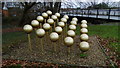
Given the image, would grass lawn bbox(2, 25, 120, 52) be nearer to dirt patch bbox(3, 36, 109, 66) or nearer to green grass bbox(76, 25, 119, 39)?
green grass bbox(76, 25, 119, 39)

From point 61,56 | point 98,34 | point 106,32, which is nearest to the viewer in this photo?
point 61,56

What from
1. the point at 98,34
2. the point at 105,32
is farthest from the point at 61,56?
the point at 105,32

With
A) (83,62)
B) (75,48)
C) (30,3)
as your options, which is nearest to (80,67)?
(83,62)

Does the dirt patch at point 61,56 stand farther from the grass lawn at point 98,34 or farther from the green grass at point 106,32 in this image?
the green grass at point 106,32

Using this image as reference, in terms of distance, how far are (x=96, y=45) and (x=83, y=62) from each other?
78.7 inches

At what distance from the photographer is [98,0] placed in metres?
19.9

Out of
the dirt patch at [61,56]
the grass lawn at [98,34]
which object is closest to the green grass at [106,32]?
the grass lawn at [98,34]

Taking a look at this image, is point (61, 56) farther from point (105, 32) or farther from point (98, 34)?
point (105, 32)

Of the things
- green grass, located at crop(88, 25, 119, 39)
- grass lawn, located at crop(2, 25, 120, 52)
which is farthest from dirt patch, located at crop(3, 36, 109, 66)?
green grass, located at crop(88, 25, 119, 39)

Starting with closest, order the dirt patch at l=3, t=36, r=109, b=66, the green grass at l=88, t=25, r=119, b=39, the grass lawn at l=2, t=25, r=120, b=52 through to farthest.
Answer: the dirt patch at l=3, t=36, r=109, b=66, the grass lawn at l=2, t=25, r=120, b=52, the green grass at l=88, t=25, r=119, b=39

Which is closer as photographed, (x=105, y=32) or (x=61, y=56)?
(x=61, y=56)

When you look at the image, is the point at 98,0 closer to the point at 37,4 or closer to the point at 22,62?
the point at 37,4

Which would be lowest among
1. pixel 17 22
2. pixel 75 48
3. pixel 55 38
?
pixel 17 22

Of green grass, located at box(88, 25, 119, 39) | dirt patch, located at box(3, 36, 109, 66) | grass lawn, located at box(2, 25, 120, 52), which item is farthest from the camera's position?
green grass, located at box(88, 25, 119, 39)
